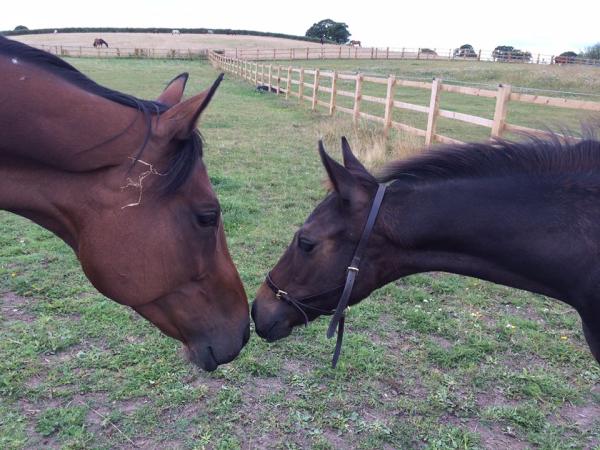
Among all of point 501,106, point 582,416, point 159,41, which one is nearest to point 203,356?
point 582,416

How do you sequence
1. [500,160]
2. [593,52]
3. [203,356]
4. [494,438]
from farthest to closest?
[593,52] < [494,438] < [500,160] < [203,356]

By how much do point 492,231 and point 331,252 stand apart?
2.60ft

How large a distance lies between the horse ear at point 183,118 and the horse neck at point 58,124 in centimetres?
9

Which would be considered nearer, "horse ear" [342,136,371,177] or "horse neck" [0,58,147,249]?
"horse neck" [0,58,147,249]

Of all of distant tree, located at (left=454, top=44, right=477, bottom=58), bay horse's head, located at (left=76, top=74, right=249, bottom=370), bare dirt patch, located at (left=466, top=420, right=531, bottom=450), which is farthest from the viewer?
distant tree, located at (left=454, top=44, right=477, bottom=58)

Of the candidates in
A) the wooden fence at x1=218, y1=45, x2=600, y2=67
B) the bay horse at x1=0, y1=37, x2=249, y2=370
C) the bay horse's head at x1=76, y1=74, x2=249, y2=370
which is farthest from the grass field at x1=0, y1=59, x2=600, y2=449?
the wooden fence at x1=218, y1=45, x2=600, y2=67

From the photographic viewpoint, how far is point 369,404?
344cm

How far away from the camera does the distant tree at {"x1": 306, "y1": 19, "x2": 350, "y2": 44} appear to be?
3679 inches

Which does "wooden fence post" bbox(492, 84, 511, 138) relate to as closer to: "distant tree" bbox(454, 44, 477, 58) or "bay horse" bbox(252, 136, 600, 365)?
"bay horse" bbox(252, 136, 600, 365)

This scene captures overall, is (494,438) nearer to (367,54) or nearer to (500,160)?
(500,160)

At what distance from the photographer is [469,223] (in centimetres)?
241

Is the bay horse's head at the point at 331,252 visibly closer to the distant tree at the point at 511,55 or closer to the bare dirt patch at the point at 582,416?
the bare dirt patch at the point at 582,416

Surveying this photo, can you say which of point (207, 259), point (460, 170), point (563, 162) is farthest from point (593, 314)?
point (207, 259)

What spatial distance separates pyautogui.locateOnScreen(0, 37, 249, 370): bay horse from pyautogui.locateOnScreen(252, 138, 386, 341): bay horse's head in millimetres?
690
